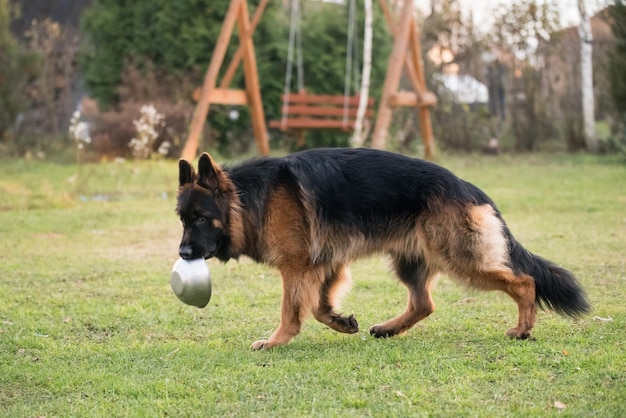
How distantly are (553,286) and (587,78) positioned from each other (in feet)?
56.7

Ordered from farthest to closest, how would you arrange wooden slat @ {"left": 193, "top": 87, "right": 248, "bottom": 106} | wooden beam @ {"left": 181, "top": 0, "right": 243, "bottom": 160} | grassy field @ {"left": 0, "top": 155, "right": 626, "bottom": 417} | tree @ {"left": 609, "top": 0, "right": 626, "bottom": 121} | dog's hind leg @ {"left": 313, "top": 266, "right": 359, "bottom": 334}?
tree @ {"left": 609, "top": 0, "right": 626, "bottom": 121} → wooden slat @ {"left": 193, "top": 87, "right": 248, "bottom": 106} → wooden beam @ {"left": 181, "top": 0, "right": 243, "bottom": 160} → dog's hind leg @ {"left": 313, "top": 266, "right": 359, "bottom": 334} → grassy field @ {"left": 0, "top": 155, "right": 626, "bottom": 417}

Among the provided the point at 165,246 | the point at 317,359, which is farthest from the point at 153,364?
the point at 165,246

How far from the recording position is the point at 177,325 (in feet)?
20.1

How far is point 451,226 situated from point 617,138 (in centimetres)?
1741

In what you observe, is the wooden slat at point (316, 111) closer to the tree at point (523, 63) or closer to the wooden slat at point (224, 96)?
the wooden slat at point (224, 96)

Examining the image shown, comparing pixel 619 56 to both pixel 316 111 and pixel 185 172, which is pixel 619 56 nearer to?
A: pixel 316 111

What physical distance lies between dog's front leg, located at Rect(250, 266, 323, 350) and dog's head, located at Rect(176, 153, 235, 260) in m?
0.51

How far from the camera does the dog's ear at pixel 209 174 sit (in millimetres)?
5355

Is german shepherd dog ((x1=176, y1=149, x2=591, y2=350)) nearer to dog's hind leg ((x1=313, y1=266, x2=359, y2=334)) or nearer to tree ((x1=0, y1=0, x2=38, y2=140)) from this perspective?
dog's hind leg ((x1=313, y1=266, x2=359, y2=334))

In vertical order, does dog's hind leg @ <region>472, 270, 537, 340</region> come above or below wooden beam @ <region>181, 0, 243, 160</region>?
below

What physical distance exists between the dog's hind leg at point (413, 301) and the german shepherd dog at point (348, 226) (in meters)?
0.11

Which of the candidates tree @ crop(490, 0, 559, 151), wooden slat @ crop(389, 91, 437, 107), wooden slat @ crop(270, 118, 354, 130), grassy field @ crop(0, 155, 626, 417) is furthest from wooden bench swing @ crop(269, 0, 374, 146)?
grassy field @ crop(0, 155, 626, 417)

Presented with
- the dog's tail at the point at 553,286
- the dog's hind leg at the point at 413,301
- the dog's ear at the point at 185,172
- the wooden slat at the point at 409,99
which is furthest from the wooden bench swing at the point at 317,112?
the dog's tail at the point at 553,286

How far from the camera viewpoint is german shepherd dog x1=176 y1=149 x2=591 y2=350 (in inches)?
208
